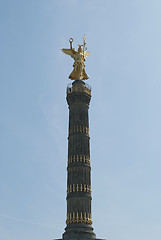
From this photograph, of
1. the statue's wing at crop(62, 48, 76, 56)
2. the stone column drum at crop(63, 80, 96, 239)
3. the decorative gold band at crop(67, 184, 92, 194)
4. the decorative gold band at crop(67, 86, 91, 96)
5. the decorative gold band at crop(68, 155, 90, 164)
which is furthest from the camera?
the statue's wing at crop(62, 48, 76, 56)

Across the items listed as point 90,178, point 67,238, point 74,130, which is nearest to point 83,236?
point 67,238

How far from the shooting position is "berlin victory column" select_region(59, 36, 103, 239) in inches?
1858

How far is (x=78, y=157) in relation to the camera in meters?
51.7

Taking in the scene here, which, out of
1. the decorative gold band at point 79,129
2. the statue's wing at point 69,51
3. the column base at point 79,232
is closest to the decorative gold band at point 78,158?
the decorative gold band at point 79,129

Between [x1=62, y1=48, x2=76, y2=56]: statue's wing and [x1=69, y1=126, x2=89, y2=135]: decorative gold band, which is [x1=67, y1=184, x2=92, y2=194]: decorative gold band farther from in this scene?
[x1=62, y1=48, x2=76, y2=56]: statue's wing

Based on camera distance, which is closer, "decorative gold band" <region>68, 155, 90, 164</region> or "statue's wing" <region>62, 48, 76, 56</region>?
"decorative gold band" <region>68, 155, 90, 164</region>

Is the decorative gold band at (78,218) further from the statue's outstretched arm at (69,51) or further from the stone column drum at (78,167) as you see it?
the statue's outstretched arm at (69,51)

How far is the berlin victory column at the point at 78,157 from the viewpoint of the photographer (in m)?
47.2

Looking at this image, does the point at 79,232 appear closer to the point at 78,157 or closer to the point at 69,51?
the point at 78,157

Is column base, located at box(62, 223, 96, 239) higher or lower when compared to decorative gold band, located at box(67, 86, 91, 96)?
lower

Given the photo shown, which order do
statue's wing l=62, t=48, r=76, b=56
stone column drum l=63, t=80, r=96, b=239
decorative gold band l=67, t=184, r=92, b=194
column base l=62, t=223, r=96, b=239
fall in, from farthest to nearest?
1. statue's wing l=62, t=48, r=76, b=56
2. decorative gold band l=67, t=184, r=92, b=194
3. stone column drum l=63, t=80, r=96, b=239
4. column base l=62, t=223, r=96, b=239

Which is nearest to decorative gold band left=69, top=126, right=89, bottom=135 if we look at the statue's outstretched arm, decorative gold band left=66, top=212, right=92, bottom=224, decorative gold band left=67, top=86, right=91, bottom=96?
decorative gold band left=67, top=86, right=91, bottom=96

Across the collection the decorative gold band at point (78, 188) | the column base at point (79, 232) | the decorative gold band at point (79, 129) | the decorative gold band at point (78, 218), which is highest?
the decorative gold band at point (79, 129)

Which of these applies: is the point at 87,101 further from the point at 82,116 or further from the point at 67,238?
the point at 67,238
